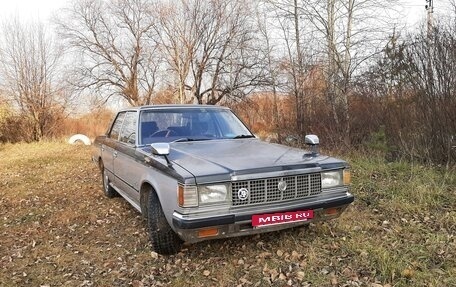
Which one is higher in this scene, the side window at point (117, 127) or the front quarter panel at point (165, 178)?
the side window at point (117, 127)

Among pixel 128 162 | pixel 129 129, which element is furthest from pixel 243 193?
pixel 129 129

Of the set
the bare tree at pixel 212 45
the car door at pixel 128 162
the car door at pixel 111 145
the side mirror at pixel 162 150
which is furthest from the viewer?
the bare tree at pixel 212 45

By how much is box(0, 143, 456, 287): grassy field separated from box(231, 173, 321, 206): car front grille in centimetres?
69

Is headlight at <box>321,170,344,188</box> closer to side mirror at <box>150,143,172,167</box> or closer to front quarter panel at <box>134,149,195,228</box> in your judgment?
front quarter panel at <box>134,149,195,228</box>

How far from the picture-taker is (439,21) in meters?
6.89

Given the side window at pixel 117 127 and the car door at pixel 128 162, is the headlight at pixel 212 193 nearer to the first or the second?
the car door at pixel 128 162

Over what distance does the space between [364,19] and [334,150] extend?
714 cm

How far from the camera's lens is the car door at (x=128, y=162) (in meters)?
4.42

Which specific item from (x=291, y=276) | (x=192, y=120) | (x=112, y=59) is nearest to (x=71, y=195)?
(x=192, y=120)

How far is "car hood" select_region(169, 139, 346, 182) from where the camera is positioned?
3213 mm

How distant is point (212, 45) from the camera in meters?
24.5

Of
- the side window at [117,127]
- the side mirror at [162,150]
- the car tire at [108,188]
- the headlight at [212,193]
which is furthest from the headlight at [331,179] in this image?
the car tire at [108,188]

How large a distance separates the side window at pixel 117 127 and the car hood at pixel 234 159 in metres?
1.65

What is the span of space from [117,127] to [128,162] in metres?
1.29
